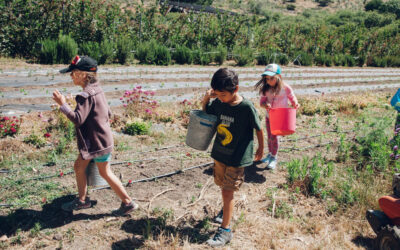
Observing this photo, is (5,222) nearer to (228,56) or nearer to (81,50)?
(81,50)

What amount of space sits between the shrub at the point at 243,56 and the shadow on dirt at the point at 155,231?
1165 cm

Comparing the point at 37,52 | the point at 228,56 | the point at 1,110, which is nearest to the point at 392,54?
the point at 228,56

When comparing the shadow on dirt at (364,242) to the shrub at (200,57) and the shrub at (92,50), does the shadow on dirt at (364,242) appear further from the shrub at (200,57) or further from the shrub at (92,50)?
the shrub at (200,57)

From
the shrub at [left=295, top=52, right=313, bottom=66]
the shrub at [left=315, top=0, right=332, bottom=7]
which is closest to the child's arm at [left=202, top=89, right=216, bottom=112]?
the shrub at [left=295, top=52, right=313, bottom=66]

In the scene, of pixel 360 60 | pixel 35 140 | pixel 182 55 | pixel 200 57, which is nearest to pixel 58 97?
pixel 35 140

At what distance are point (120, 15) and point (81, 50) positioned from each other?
3.58 meters

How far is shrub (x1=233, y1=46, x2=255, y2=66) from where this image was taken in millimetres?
14109

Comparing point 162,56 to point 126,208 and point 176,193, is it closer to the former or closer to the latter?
point 176,193

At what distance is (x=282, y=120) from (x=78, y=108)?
214 cm

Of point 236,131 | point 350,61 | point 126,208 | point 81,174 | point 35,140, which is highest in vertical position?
point 350,61

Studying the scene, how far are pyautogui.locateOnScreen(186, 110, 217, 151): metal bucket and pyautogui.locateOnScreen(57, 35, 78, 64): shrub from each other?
837 centimetres

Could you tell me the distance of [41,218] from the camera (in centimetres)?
304

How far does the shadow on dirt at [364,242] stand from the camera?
3001 millimetres

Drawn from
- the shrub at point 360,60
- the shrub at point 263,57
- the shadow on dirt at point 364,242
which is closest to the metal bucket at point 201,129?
the shadow on dirt at point 364,242
